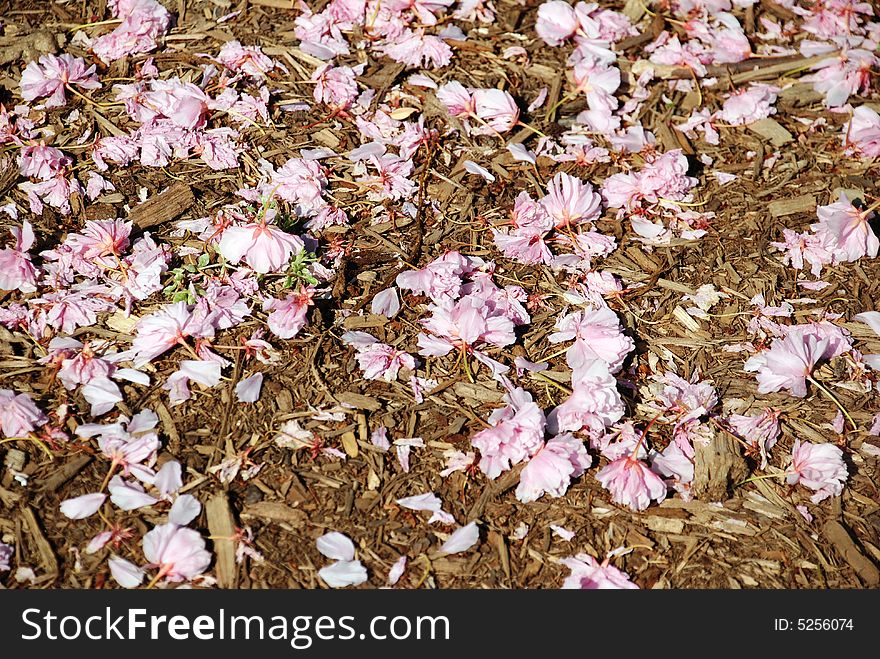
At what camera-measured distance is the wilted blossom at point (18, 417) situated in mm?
2035

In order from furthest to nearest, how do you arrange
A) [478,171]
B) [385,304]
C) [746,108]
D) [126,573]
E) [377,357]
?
1. [746,108]
2. [478,171]
3. [385,304]
4. [377,357]
5. [126,573]

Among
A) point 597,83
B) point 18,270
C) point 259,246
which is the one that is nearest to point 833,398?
point 597,83

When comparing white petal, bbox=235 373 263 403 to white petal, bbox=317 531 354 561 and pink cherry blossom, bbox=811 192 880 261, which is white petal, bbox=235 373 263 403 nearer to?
white petal, bbox=317 531 354 561

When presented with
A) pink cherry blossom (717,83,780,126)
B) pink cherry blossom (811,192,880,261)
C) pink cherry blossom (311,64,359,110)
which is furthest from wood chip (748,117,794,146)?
pink cherry blossom (311,64,359,110)

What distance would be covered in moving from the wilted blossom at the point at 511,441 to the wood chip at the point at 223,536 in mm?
585

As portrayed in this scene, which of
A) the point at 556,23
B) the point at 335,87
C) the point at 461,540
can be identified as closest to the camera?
the point at 461,540

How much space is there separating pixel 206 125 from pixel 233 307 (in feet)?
2.34

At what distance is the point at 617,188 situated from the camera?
266 centimetres

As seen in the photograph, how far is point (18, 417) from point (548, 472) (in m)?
1.23

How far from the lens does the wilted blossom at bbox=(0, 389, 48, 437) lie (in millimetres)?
2035

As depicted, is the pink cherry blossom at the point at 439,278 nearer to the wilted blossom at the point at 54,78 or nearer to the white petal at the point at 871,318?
the white petal at the point at 871,318

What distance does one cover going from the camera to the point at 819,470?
6.91 ft

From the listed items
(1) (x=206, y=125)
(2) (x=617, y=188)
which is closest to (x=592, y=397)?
(2) (x=617, y=188)

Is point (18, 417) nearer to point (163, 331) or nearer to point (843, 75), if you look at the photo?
point (163, 331)
